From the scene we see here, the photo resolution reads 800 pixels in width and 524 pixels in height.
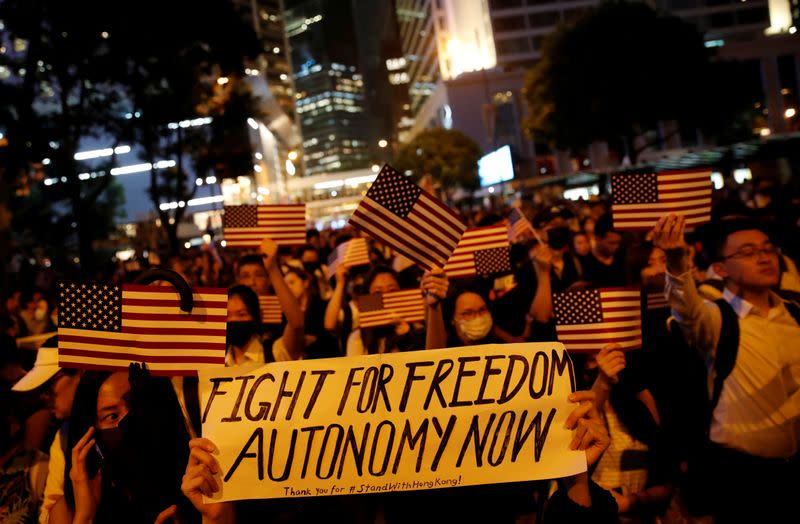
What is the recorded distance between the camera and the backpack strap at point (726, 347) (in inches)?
142

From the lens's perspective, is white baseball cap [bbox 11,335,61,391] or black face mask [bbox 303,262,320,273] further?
black face mask [bbox 303,262,320,273]

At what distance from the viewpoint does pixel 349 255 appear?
8.26 m

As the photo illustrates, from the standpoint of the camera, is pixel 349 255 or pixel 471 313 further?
pixel 349 255

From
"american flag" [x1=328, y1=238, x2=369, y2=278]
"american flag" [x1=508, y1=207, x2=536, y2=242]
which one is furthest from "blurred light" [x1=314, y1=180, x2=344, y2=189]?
"american flag" [x1=508, y1=207, x2=536, y2=242]

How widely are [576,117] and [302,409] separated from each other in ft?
136

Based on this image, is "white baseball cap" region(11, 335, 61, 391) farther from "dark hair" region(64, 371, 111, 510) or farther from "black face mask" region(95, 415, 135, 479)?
"black face mask" region(95, 415, 135, 479)

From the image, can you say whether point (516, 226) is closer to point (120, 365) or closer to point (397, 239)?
point (397, 239)

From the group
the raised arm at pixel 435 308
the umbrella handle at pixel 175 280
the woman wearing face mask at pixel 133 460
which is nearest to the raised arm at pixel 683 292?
the raised arm at pixel 435 308

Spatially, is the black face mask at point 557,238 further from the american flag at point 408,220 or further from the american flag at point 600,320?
the american flag at point 600,320

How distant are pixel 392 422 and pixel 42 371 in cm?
285

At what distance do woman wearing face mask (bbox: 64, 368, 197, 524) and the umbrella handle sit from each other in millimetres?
359

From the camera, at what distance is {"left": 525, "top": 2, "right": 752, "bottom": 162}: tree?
3956 centimetres

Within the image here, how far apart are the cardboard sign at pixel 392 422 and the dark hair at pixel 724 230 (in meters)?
1.53

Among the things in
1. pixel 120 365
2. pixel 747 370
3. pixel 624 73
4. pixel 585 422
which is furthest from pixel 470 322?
pixel 624 73
